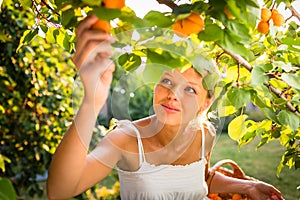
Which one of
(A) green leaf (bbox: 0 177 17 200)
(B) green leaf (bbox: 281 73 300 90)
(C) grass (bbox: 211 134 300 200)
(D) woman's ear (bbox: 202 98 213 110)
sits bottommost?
(C) grass (bbox: 211 134 300 200)

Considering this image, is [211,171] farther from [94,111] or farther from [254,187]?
[94,111]

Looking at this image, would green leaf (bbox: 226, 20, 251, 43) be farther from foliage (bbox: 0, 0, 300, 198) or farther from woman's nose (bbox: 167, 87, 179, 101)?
woman's nose (bbox: 167, 87, 179, 101)

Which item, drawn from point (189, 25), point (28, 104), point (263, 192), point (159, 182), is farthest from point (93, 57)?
point (28, 104)

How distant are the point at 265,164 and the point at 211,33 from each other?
449 centimetres

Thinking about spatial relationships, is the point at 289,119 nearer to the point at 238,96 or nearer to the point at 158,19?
the point at 238,96

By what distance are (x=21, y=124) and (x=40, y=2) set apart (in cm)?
194

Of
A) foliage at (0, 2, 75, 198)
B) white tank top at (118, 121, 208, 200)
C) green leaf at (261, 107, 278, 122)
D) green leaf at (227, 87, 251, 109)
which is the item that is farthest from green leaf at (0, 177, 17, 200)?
foliage at (0, 2, 75, 198)

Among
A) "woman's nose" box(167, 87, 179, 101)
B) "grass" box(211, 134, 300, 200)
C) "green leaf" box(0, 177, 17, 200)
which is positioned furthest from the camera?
"grass" box(211, 134, 300, 200)

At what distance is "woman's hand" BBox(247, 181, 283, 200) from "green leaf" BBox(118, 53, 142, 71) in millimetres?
795

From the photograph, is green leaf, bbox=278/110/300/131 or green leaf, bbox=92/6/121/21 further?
green leaf, bbox=278/110/300/131

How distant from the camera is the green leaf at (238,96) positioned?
834mm

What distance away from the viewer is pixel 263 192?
143 centimetres

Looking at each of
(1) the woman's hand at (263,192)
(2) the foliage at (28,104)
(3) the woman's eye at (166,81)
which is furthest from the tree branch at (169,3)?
(2) the foliage at (28,104)

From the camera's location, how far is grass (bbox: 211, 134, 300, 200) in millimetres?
4316
